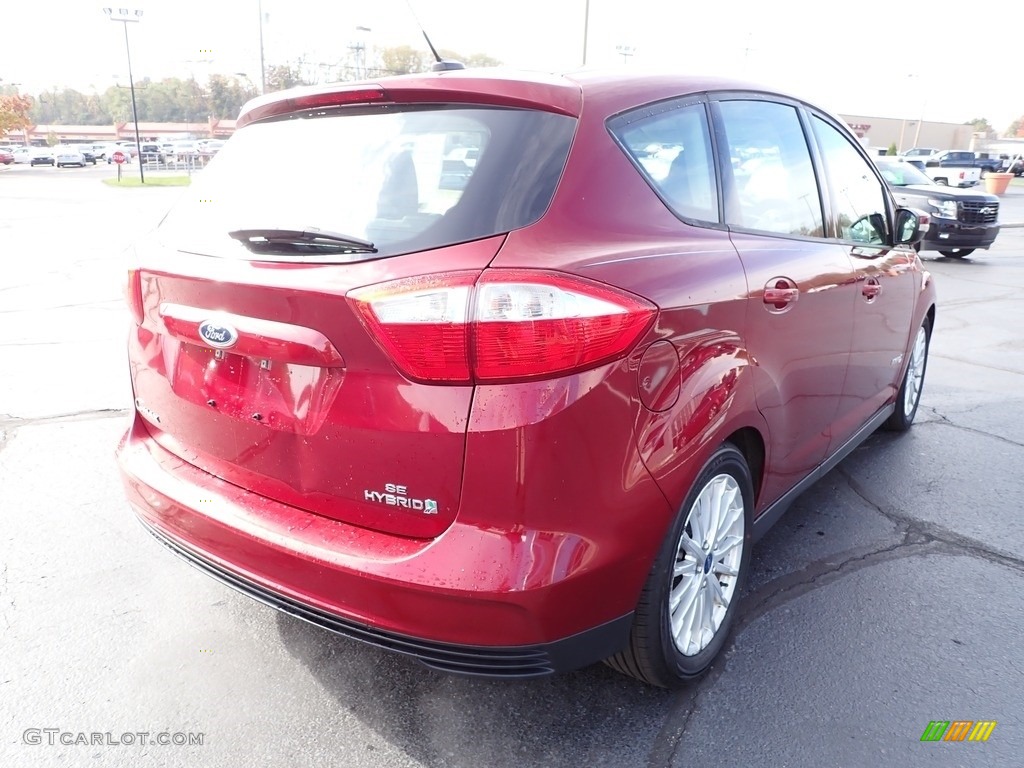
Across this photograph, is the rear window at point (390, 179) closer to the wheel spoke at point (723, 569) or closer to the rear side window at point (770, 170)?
the rear side window at point (770, 170)

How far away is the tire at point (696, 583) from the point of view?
221 cm

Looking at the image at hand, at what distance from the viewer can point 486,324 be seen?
180cm

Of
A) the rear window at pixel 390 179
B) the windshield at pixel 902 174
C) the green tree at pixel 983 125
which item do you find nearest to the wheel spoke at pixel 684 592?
the rear window at pixel 390 179

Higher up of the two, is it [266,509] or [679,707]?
[266,509]

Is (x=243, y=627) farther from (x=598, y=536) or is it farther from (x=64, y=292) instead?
(x=64, y=292)

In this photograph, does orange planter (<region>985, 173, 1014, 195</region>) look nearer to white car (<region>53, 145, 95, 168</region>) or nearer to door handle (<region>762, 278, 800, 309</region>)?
door handle (<region>762, 278, 800, 309</region>)

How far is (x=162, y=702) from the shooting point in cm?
244

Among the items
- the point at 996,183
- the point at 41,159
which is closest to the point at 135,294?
the point at 996,183

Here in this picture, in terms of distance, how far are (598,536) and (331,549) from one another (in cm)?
67

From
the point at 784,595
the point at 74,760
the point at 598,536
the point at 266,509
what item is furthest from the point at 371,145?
the point at 784,595

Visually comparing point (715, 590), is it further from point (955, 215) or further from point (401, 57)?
point (401, 57)

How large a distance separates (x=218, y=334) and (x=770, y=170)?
2027 mm

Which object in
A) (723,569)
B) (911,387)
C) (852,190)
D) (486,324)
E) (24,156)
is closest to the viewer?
(486,324)

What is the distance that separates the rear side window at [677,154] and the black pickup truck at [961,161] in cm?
5503
